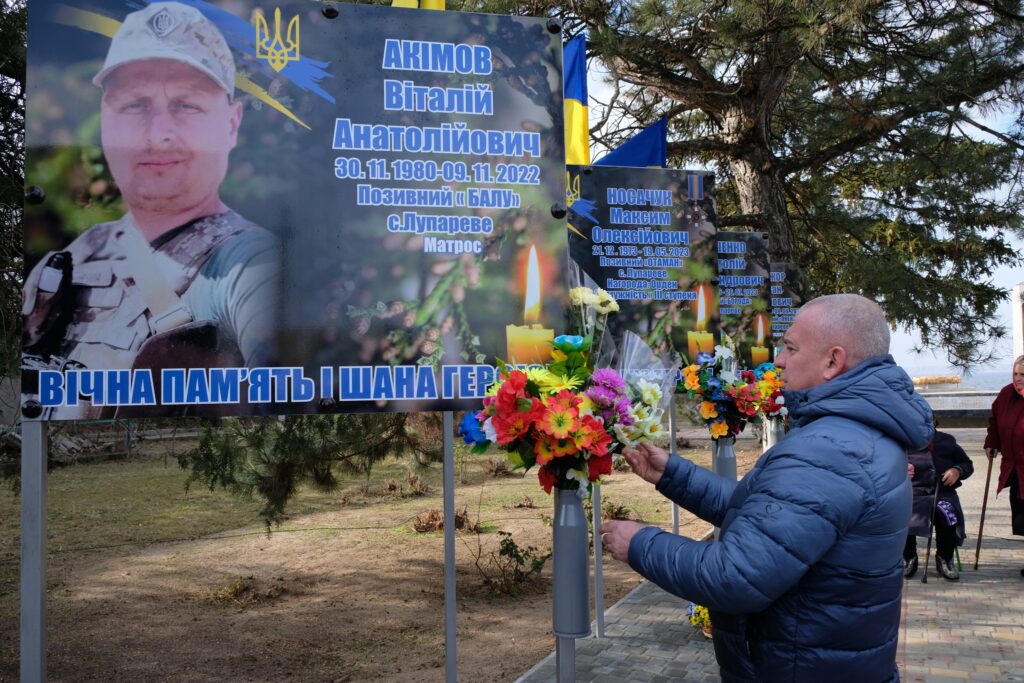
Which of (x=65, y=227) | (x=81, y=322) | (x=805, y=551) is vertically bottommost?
(x=805, y=551)

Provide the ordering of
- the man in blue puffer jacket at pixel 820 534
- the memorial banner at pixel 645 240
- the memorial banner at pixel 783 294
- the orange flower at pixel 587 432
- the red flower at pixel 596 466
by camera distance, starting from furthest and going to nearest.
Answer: the memorial banner at pixel 783 294
the memorial banner at pixel 645 240
the red flower at pixel 596 466
the orange flower at pixel 587 432
the man in blue puffer jacket at pixel 820 534

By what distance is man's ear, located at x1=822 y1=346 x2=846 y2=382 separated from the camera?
71.5 inches

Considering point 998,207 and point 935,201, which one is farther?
point 935,201

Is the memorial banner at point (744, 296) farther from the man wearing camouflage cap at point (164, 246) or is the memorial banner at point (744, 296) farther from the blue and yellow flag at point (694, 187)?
the man wearing camouflage cap at point (164, 246)

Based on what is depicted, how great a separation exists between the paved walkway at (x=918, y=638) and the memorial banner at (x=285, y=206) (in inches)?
97.1

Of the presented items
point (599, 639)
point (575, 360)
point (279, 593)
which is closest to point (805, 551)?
point (575, 360)

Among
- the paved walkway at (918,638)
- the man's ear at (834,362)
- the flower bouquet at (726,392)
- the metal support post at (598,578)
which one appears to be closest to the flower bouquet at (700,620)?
the paved walkway at (918,638)

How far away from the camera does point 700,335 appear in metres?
5.65

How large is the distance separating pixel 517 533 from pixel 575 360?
704 centimetres

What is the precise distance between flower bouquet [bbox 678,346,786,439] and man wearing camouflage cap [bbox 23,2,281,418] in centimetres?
295

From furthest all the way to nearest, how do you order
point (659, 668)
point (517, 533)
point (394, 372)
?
point (517, 533) → point (659, 668) → point (394, 372)

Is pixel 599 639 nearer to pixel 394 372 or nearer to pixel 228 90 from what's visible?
pixel 394 372

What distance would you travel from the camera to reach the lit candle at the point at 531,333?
9.41 ft

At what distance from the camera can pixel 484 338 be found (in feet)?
9.35
